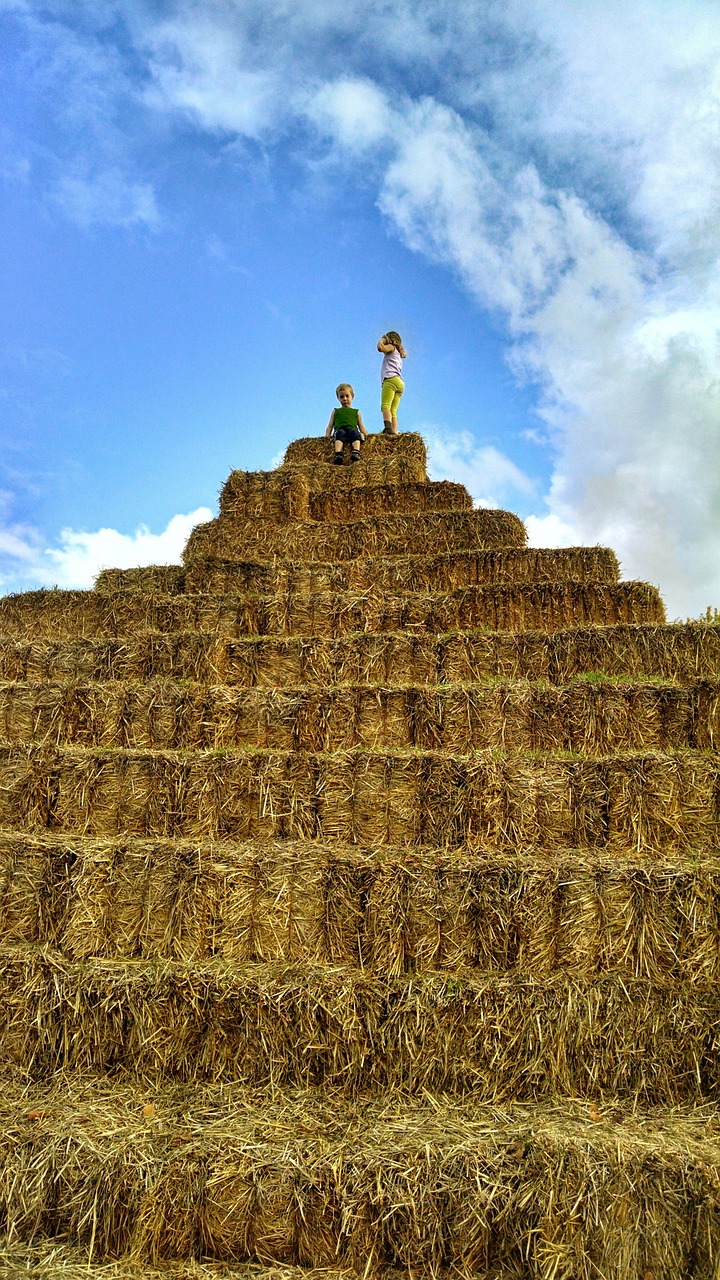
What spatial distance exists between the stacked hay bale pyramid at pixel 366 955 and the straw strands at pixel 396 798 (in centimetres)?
2

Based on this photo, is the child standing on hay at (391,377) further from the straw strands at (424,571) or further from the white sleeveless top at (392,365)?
the straw strands at (424,571)

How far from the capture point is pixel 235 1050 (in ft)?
12.5

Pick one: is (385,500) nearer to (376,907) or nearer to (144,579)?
(144,579)

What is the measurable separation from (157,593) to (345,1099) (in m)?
5.37

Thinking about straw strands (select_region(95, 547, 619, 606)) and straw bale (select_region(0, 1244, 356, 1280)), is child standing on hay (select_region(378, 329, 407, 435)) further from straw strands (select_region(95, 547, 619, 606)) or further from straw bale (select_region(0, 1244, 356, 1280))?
straw bale (select_region(0, 1244, 356, 1280))

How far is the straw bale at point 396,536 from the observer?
26.8ft

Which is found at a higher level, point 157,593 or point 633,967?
point 157,593

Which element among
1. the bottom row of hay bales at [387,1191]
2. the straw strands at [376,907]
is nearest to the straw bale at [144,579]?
the straw strands at [376,907]

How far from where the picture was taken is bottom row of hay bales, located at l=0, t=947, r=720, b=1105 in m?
3.69

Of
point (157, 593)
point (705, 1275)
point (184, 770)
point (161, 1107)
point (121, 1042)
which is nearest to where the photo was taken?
point (705, 1275)

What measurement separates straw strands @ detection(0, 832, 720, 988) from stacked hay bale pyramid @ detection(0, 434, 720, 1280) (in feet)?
0.06

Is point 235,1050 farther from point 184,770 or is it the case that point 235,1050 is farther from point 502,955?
point 184,770

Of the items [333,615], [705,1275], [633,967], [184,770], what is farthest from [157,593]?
[705,1275]

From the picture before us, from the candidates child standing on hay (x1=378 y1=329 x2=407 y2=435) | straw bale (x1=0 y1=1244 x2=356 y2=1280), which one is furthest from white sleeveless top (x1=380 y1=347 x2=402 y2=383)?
straw bale (x1=0 y1=1244 x2=356 y2=1280)
